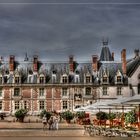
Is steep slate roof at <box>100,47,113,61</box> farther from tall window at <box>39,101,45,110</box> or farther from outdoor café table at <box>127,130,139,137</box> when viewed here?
outdoor café table at <box>127,130,139,137</box>

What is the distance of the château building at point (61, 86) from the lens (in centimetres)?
6291

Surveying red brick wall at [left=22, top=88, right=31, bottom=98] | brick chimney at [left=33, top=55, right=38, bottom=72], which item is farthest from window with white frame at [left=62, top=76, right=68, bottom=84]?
red brick wall at [left=22, top=88, right=31, bottom=98]

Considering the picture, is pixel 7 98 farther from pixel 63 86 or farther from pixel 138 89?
pixel 138 89

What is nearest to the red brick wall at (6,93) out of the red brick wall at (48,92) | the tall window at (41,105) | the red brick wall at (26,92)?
the red brick wall at (26,92)

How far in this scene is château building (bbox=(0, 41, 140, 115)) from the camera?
206 ft

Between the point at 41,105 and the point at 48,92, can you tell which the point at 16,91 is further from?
the point at 48,92

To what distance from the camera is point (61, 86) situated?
6350 cm

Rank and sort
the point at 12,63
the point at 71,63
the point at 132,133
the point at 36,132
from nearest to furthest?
the point at 132,133 → the point at 36,132 → the point at 12,63 → the point at 71,63

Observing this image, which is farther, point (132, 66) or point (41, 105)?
point (132, 66)

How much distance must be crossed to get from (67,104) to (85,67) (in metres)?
6.99

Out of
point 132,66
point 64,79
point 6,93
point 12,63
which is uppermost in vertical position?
point 12,63

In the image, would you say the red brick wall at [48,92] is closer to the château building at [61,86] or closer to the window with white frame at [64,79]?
the château building at [61,86]

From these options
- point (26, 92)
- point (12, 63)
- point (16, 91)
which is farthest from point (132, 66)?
point (12, 63)

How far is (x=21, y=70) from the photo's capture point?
6569 centimetres
